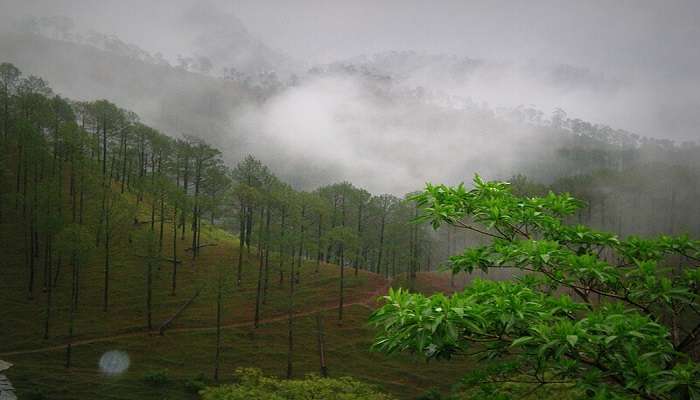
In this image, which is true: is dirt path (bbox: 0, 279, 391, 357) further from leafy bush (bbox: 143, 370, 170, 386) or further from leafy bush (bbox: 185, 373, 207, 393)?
leafy bush (bbox: 185, 373, 207, 393)

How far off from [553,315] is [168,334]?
129 feet

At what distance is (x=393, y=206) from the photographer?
62.2m

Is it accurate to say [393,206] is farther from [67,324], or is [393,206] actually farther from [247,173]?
[67,324]

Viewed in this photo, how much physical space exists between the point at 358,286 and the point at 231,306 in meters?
16.5

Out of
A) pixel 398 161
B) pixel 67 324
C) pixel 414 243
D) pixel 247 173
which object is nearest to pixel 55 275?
pixel 67 324

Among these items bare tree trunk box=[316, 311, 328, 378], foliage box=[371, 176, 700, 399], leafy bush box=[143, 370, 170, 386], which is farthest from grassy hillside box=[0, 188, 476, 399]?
foliage box=[371, 176, 700, 399]

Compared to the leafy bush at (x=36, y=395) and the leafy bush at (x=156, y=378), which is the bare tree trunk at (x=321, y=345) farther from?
the leafy bush at (x=36, y=395)

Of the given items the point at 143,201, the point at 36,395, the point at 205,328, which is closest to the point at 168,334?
the point at 205,328

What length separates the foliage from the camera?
3288mm

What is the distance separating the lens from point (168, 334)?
1467 inches

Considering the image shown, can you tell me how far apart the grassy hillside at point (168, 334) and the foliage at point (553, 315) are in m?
21.9

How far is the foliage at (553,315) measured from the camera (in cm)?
329

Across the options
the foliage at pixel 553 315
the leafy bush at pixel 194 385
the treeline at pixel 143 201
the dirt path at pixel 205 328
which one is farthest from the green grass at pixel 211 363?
the foliage at pixel 553 315

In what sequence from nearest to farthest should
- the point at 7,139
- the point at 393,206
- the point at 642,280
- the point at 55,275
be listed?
the point at 642,280 < the point at 55,275 < the point at 7,139 < the point at 393,206
